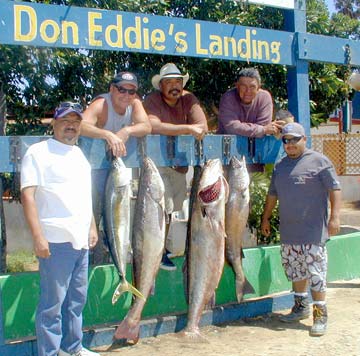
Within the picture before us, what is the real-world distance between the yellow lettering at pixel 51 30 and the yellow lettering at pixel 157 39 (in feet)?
3.00

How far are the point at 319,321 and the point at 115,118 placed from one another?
258cm

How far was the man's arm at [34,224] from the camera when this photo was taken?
4.46 meters

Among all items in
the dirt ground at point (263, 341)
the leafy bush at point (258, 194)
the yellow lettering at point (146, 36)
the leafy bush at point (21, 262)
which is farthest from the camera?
the leafy bush at point (21, 262)

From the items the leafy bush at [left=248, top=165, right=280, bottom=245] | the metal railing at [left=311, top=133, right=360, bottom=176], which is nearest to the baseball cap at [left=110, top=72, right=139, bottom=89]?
the leafy bush at [left=248, top=165, right=280, bottom=245]

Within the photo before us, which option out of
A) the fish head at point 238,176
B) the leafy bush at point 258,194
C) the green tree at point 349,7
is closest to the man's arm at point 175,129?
the fish head at point 238,176

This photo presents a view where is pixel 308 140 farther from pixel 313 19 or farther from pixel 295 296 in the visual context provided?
pixel 313 19

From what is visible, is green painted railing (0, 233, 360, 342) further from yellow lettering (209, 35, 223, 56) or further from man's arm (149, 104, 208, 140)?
yellow lettering (209, 35, 223, 56)

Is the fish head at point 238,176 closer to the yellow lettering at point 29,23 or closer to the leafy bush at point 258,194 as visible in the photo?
the yellow lettering at point 29,23

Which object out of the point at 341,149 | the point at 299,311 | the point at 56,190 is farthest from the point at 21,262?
the point at 341,149

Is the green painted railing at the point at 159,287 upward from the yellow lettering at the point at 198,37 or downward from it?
downward

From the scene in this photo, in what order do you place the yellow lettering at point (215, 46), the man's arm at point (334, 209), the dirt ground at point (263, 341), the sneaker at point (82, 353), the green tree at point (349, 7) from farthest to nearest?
the green tree at point (349, 7) < the yellow lettering at point (215, 46) < the man's arm at point (334, 209) < the dirt ground at point (263, 341) < the sneaker at point (82, 353)

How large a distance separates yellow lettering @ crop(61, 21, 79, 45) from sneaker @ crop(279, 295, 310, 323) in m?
3.20

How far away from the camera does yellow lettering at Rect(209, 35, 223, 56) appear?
630 cm

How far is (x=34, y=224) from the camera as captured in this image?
4.46 m
